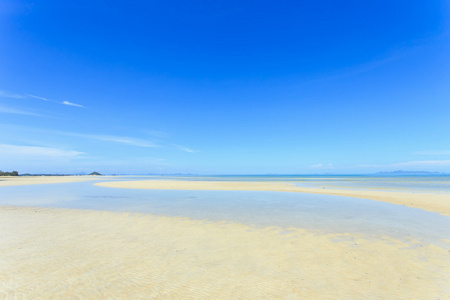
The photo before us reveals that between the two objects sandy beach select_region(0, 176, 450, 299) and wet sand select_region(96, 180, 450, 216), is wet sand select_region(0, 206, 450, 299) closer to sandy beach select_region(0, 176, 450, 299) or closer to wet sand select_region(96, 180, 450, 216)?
sandy beach select_region(0, 176, 450, 299)

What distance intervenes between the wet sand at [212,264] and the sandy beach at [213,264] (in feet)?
0.10

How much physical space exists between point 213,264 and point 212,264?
33 mm

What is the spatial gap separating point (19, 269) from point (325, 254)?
10.2 meters

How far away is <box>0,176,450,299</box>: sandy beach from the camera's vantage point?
605 centimetres

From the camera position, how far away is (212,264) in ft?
25.7

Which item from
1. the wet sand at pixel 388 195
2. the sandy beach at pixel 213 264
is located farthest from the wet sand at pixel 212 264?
the wet sand at pixel 388 195

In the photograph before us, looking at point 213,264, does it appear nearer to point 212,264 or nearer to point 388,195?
point 212,264

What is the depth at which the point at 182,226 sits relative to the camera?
1319 centimetres

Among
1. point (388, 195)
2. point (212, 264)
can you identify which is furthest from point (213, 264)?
point (388, 195)

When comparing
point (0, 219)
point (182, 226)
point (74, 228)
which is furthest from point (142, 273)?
point (0, 219)

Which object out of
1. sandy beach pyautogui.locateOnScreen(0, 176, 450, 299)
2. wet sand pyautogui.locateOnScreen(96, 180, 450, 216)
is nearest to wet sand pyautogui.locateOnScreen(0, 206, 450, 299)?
sandy beach pyautogui.locateOnScreen(0, 176, 450, 299)

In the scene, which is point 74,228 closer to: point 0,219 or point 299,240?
point 0,219

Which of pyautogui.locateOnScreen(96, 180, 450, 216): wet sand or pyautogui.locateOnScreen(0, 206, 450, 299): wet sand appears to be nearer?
pyautogui.locateOnScreen(0, 206, 450, 299): wet sand

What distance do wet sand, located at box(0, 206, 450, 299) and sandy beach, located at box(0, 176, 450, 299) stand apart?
0.03m
